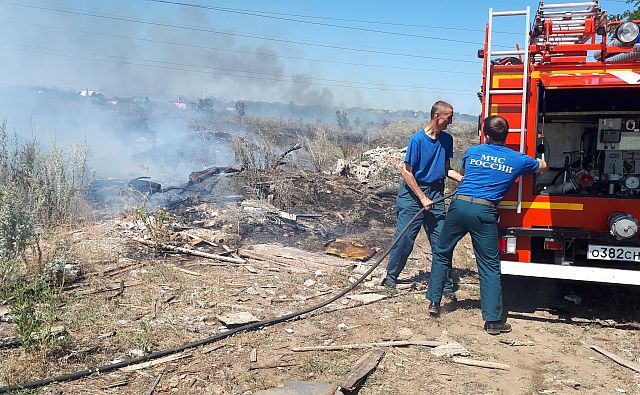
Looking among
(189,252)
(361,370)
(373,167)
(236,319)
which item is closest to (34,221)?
(189,252)

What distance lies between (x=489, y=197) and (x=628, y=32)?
2484 mm

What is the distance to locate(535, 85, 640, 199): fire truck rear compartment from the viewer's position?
5.62 metres

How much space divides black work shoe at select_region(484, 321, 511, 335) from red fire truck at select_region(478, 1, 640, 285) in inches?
23.4

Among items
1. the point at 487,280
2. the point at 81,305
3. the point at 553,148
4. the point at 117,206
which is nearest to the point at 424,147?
the point at 487,280

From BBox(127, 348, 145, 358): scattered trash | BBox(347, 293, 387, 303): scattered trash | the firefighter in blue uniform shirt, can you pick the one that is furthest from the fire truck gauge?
BBox(127, 348, 145, 358): scattered trash

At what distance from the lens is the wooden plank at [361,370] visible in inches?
147

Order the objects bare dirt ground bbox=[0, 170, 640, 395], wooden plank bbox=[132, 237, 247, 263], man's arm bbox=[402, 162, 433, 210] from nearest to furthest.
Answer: bare dirt ground bbox=[0, 170, 640, 395] → man's arm bbox=[402, 162, 433, 210] → wooden plank bbox=[132, 237, 247, 263]

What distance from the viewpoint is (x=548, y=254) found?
585cm

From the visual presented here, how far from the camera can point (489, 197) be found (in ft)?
16.5

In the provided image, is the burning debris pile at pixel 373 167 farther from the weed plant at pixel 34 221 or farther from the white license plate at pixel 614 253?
the white license plate at pixel 614 253

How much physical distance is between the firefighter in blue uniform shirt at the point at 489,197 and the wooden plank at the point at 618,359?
818 millimetres

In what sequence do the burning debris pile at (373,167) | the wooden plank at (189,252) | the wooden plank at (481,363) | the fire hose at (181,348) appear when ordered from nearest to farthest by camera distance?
the fire hose at (181,348) < the wooden plank at (481,363) < the wooden plank at (189,252) < the burning debris pile at (373,167)

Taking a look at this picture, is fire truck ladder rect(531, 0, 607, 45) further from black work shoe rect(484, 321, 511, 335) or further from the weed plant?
the weed plant

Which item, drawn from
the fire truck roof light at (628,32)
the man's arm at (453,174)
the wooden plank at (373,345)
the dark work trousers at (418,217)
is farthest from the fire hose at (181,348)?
the fire truck roof light at (628,32)
